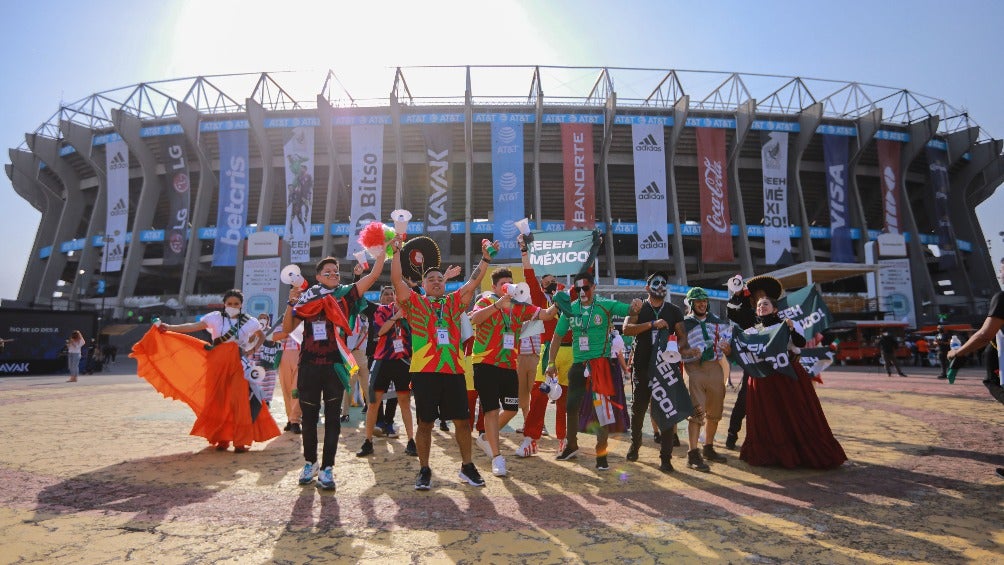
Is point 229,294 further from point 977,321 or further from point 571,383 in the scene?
point 977,321

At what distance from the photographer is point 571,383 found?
571 cm

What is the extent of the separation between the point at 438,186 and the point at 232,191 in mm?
15174

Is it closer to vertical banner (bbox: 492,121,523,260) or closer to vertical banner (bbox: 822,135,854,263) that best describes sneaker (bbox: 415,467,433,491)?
vertical banner (bbox: 492,121,523,260)

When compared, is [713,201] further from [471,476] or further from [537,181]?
[471,476]

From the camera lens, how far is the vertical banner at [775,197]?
37188mm

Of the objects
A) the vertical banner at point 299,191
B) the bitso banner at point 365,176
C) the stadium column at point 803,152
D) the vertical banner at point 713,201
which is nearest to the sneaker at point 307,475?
the bitso banner at point 365,176

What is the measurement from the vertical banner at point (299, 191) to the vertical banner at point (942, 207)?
1855 inches

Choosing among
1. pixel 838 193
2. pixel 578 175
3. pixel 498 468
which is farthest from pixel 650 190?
pixel 498 468

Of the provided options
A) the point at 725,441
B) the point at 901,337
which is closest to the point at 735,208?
the point at 901,337

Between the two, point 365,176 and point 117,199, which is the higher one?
point 365,176

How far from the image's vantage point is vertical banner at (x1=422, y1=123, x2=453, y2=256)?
36.2 meters

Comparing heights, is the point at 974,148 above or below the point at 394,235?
above

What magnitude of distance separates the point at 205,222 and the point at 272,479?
42.6 meters

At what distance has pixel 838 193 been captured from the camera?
127ft
